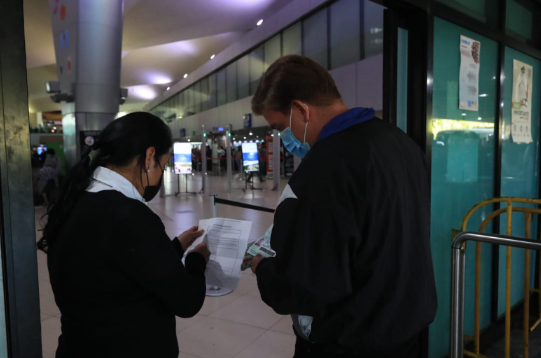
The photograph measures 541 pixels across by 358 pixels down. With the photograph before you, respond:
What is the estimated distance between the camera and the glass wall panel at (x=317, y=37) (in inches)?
535

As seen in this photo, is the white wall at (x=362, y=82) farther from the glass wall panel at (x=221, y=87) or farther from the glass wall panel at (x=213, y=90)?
the glass wall panel at (x=213, y=90)

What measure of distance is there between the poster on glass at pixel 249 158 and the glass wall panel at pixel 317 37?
152 inches

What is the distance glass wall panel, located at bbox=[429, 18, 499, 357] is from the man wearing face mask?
5.17 feet

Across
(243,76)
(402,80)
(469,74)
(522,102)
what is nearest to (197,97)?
(243,76)

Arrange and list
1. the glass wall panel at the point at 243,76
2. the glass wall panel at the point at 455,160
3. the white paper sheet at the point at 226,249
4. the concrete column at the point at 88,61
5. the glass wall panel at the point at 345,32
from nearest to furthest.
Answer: the white paper sheet at the point at 226,249
the glass wall panel at the point at 455,160
the concrete column at the point at 88,61
the glass wall panel at the point at 345,32
the glass wall panel at the point at 243,76

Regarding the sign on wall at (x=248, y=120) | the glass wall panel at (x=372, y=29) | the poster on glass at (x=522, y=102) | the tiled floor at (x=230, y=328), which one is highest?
the glass wall panel at (x=372, y=29)

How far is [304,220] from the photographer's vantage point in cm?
105

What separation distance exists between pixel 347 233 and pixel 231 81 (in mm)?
21888

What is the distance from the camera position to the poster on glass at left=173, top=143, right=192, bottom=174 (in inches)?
460

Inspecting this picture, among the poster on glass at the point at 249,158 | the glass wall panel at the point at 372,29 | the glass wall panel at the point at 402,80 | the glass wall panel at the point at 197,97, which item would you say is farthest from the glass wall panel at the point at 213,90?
the glass wall panel at the point at 402,80

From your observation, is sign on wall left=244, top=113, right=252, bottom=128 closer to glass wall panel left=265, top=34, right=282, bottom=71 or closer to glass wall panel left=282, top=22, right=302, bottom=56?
glass wall panel left=265, top=34, right=282, bottom=71

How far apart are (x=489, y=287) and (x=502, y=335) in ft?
1.54

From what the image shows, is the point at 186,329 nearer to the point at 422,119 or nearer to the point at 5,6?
the point at 422,119

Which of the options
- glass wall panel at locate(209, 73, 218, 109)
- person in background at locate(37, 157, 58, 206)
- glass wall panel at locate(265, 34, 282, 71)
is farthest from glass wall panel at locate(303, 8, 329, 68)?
glass wall panel at locate(209, 73, 218, 109)
